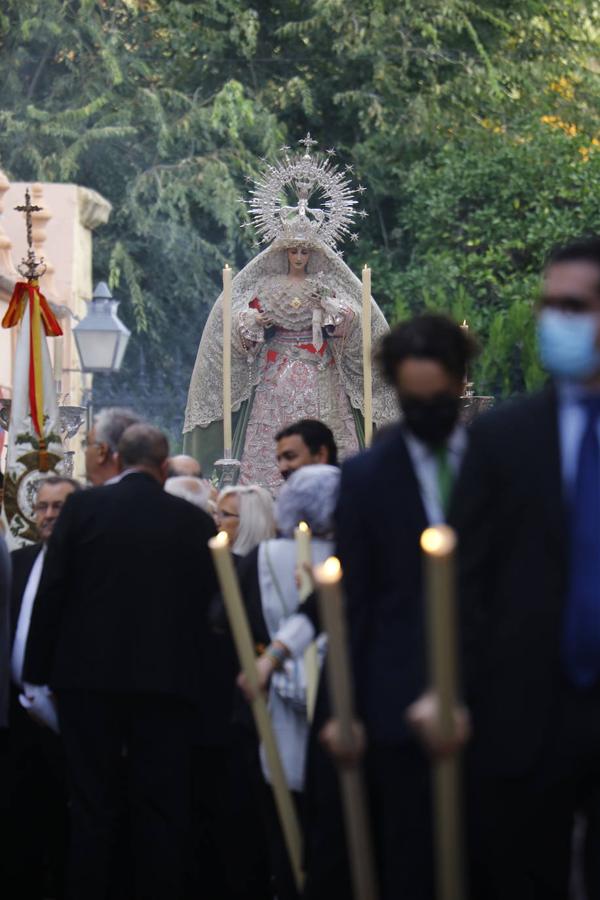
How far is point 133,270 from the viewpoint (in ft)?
94.4

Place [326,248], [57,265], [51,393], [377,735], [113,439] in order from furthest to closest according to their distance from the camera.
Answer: [57,265]
[326,248]
[51,393]
[113,439]
[377,735]

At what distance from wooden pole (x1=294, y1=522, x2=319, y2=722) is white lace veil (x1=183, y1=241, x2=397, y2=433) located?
7.61 meters

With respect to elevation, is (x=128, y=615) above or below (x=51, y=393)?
below

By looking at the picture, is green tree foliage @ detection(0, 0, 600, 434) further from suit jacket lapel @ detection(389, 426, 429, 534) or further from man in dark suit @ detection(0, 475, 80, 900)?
suit jacket lapel @ detection(389, 426, 429, 534)

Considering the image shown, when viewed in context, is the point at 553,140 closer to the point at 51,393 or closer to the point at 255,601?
the point at 51,393

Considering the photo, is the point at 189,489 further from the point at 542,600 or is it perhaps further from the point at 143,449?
the point at 542,600

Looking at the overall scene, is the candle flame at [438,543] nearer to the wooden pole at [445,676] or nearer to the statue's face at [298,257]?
the wooden pole at [445,676]

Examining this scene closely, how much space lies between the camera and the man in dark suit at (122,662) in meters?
7.08

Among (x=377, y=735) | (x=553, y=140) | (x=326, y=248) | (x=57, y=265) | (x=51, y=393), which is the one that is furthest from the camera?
(x=553, y=140)

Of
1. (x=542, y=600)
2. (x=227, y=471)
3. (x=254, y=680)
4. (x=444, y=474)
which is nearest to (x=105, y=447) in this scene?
(x=254, y=680)

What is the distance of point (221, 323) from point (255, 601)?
26.7 feet

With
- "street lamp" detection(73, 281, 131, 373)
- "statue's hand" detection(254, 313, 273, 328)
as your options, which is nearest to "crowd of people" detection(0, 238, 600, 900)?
"statue's hand" detection(254, 313, 273, 328)

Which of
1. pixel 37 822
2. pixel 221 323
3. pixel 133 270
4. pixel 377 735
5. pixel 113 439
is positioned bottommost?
pixel 37 822

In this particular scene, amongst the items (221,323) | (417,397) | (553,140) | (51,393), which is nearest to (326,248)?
(221,323)
